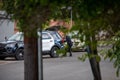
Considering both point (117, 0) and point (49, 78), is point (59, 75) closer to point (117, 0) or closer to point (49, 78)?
point (49, 78)

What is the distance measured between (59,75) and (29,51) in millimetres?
9429

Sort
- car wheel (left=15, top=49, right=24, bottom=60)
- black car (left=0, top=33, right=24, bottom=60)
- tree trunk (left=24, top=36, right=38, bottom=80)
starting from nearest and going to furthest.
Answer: tree trunk (left=24, top=36, right=38, bottom=80)
black car (left=0, top=33, right=24, bottom=60)
car wheel (left=15, top=49, right=24, bottom=60)

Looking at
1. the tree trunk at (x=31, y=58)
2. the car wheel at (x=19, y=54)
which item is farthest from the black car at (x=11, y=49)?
the tree trunk at (x=31, y=58)

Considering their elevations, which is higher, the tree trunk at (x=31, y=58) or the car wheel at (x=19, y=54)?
the tree trunk at (x=31, y=58)

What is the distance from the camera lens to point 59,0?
2023 millimetres

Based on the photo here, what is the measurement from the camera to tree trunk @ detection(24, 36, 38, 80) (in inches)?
213

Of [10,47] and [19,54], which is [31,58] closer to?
[10,47]

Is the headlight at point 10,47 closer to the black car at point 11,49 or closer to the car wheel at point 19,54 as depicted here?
the black car at point 11,49

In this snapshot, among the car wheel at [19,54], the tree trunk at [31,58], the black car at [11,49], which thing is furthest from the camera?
the car wheel at [19,54]

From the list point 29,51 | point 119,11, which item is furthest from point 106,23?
point 29,51

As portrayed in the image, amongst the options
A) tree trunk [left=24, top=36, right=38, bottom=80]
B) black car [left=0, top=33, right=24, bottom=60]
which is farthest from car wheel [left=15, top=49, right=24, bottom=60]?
tree trunk [left=24, top=36, right=38, bottom=80]

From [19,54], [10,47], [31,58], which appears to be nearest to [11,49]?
[10,47]

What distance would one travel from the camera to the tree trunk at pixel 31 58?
5.40 metres

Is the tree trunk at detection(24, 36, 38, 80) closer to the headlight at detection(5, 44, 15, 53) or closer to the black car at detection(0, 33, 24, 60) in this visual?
the black car at detection(0, 33, 24, 60)
